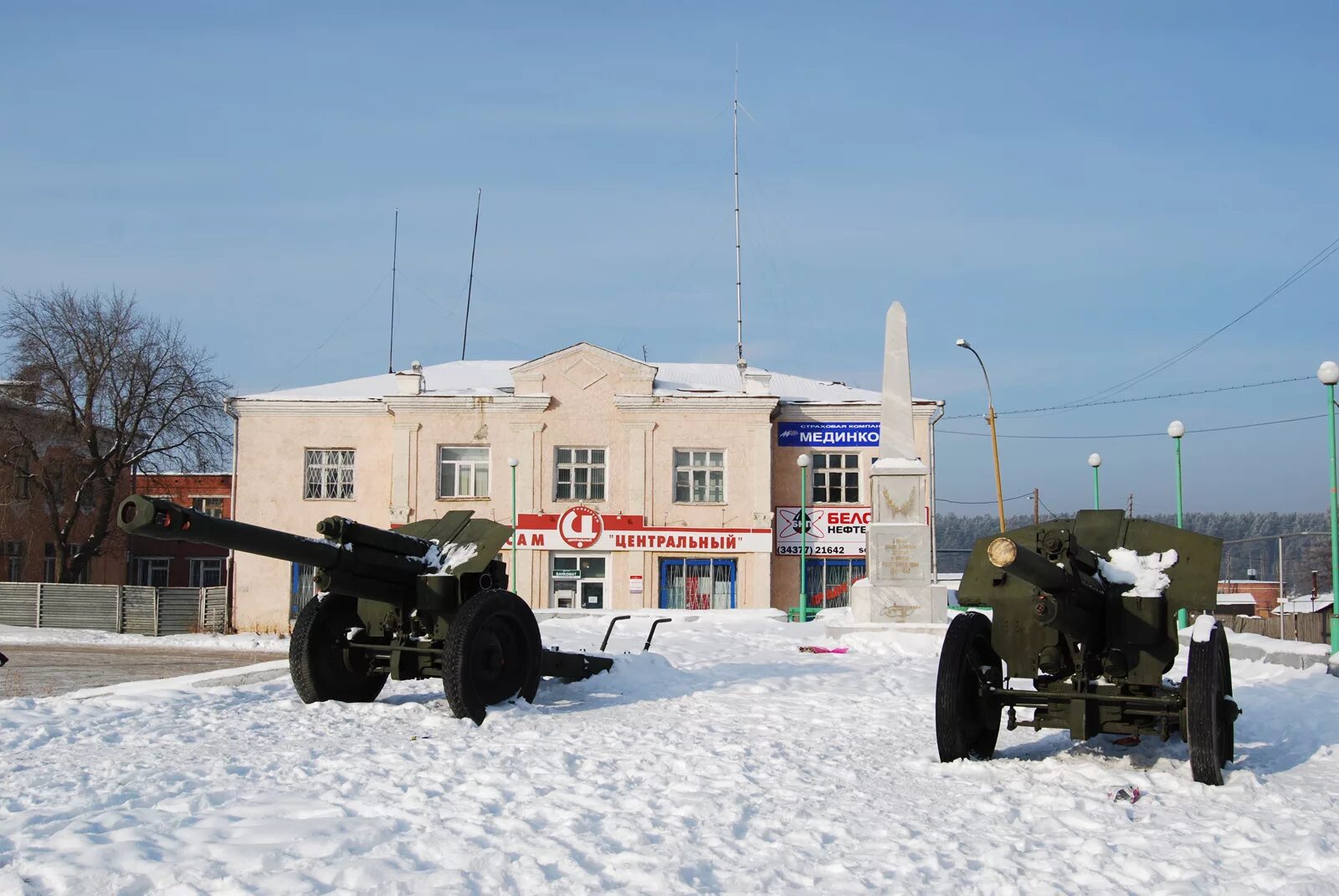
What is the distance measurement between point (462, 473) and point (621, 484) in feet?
14.3

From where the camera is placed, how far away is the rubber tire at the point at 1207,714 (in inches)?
302

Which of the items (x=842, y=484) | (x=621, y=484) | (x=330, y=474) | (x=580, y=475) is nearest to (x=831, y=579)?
(x=842, y=484)

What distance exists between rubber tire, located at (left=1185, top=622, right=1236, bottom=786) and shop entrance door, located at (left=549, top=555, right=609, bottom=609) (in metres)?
26.7

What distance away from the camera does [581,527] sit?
112 ft

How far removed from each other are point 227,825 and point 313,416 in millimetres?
30345

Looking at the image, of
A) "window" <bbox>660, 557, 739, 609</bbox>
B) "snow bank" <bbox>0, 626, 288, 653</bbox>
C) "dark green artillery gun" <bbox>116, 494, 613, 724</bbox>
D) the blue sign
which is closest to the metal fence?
"snow bank" <bbox>0, 626, 288, 653</bbox>

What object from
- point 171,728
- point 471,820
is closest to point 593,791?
point 471,820

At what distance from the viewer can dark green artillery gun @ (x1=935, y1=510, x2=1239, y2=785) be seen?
8.05m

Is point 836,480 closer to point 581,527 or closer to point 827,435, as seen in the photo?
point 827,435

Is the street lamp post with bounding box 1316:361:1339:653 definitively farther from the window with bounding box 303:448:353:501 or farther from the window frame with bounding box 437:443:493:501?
the window with bounding box 303:448:353:501

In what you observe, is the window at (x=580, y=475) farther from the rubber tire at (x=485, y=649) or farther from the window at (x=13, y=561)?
the rubber tire at (x=485, y=649)

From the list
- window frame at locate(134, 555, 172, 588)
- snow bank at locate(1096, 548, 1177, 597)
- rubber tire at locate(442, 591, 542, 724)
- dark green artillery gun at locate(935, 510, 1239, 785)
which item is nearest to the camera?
dark green artillery gun at locate(935, 510, 1239, 785)

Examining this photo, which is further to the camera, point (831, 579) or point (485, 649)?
point (831, 579)

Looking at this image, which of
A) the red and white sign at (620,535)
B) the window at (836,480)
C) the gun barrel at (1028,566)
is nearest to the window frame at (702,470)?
the red and white sign at (620,535)
